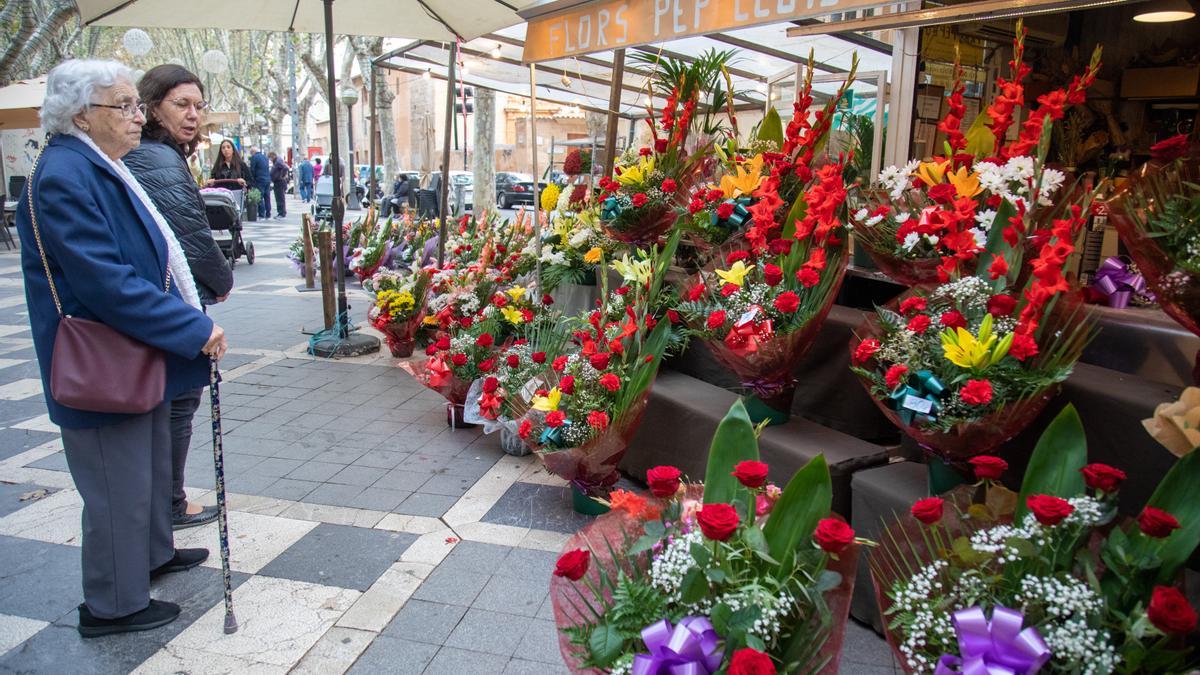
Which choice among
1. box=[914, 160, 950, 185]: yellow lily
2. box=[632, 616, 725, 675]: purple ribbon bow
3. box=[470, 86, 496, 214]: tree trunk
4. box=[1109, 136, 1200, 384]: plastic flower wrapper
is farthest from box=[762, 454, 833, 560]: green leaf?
box=[470, 86, 496, 214]: tree trunk

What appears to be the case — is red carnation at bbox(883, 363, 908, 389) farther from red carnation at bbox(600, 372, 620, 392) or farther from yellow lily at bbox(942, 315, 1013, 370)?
red carnation at bbox(600, 372, 620, 392)

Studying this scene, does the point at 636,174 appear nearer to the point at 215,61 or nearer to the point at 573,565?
the point at 573,565

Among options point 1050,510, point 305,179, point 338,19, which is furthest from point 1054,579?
point 305,179

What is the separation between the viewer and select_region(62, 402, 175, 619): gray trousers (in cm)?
259

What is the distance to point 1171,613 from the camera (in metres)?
1.31

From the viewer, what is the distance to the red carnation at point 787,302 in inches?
111

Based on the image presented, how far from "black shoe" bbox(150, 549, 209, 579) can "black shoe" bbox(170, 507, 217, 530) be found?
1.03 feet

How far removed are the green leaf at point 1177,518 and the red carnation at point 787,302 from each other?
1.34 m

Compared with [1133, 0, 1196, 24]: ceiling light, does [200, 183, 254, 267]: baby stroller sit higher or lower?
lower

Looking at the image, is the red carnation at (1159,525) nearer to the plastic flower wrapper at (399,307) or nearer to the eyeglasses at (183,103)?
the eyeglasses at (183,103)

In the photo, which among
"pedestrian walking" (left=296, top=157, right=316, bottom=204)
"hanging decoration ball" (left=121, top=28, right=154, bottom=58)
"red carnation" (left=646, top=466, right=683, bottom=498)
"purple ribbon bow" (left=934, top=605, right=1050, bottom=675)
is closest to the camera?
"purple ribbon bow" (left=934, top=605, right=1050, bottom=675)

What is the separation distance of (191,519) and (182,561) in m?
0.41

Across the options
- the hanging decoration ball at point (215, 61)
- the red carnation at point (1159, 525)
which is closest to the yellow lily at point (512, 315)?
the red carnation at point (1159, 525)

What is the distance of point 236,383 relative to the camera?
19.0 ft
